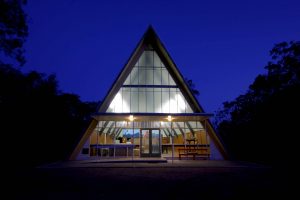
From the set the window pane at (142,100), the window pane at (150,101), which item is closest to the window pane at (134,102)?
the window pane at (142,100)

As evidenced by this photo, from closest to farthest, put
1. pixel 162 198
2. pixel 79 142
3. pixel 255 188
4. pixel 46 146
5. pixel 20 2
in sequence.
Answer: pixel 162 198, pixel 255 188, pixel 20 2, pixel 79 142, pixel 46 146

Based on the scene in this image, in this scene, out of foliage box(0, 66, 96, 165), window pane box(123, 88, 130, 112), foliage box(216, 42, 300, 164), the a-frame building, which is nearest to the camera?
the a-frame building

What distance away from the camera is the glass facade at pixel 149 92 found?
51.4 ft

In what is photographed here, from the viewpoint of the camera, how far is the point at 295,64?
894 inches

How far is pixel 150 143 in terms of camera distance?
683 inches

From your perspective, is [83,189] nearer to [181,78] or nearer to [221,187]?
[221,187]

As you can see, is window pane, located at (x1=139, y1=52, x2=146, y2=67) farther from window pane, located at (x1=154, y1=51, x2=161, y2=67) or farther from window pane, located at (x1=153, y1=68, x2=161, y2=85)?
window pane, located at (x1=153, y1=68, x2=161, y2=85)

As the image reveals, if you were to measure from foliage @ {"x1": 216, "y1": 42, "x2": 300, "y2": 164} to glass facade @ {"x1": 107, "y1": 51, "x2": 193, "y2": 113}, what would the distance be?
6369mm

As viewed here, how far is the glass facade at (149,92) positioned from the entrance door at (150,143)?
2.40 metres

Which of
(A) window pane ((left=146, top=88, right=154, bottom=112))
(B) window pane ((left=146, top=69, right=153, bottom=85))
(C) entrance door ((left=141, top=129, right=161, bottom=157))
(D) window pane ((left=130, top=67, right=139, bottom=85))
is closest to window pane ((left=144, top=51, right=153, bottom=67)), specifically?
(B) window pane ((left=146, top=69, right=153, bottom=85))

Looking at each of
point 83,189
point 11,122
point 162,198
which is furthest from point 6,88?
point 162,198

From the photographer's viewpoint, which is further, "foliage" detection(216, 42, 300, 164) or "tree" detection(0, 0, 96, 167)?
Answer: "foliage" detection(216, 42, 300, 164)

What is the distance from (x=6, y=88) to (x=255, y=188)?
17.9m

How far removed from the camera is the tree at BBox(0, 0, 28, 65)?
32.0 ft
